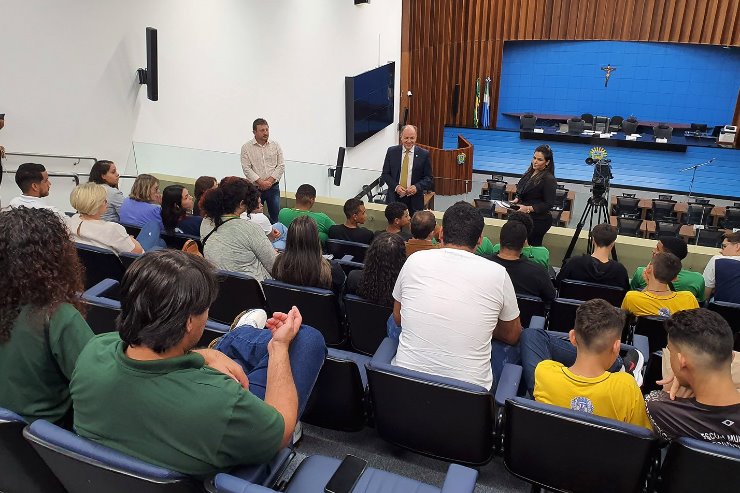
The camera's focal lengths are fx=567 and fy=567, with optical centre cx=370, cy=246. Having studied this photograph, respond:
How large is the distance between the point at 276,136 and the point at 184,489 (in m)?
7.74

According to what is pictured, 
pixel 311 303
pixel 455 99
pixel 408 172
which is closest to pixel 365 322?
pixel 311 303

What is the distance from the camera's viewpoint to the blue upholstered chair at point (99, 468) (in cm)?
139

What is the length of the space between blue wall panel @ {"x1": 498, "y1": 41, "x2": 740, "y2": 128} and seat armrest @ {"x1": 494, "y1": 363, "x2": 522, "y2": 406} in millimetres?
14183

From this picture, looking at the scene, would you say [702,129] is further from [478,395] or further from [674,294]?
[478,395]

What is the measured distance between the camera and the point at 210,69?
7188 mm

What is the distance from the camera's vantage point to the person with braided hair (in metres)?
1.75

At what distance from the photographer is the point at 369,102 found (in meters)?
12.1

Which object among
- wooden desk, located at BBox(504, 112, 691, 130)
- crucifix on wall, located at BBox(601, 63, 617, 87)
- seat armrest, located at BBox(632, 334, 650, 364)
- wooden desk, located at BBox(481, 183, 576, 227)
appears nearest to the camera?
seat armrest, located at BBox(632, 334, 650, 364)

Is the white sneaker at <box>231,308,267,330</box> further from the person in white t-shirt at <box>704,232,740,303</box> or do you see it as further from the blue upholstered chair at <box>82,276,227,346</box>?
the person in white t-shirt at <box>704,232,740,303</box>

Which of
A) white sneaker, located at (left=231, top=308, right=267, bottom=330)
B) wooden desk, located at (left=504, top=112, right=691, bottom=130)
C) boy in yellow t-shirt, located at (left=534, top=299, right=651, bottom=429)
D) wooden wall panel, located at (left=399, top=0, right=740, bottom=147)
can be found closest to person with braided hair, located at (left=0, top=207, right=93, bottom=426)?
white sneaker, located at (left=231, top=308, right=267, bottom=330)

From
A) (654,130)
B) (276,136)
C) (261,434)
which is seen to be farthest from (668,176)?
(261,434)

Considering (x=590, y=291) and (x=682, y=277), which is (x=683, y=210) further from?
(x=590, y=291)

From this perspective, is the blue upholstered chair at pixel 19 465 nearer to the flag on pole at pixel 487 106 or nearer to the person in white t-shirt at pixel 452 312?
the person in white t-shirt at pixel 452 312

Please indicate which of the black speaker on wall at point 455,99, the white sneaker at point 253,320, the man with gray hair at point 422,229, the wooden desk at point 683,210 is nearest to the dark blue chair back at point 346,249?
the man with gray hair at point 422,229
